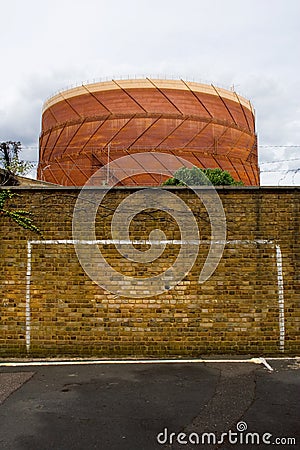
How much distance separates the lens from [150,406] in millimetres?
4883

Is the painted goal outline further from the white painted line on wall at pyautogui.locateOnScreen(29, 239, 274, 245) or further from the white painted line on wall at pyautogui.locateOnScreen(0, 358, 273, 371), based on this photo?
the white painted line on wall at pyautogui.locateOnScreen(0, 358, 273, 371)

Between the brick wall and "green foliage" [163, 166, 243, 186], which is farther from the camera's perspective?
"green foliage" [163, 166, 243, 186]

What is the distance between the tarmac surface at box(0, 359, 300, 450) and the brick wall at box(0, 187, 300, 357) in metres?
0.61

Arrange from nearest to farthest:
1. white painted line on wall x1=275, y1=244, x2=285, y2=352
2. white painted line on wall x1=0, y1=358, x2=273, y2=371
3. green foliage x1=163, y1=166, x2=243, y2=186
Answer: white painted line on wall x1=0, y1=358, x2=273, y2=371, white painted line on wall x1=275, y1=244, x2=285, y2=352, green foliage x1=163, y1=166, x2=243, y2=186

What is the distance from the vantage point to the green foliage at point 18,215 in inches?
293

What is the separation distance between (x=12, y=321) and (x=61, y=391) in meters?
2.26

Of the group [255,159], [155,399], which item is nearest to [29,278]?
[155,399]

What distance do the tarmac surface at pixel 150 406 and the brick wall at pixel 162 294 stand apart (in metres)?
0.61

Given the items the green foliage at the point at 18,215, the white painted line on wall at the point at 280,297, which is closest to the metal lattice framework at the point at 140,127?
the green foliage at the point at 18,215

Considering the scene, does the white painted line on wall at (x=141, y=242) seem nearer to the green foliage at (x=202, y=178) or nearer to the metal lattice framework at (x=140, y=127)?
the green foliage at (x=202, y=178)

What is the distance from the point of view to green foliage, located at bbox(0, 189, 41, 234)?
7.43 metres

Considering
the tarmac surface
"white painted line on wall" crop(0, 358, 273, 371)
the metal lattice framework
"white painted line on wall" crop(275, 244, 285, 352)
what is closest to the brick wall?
"white painted line on wall" crop(275, 244, 285, 352)

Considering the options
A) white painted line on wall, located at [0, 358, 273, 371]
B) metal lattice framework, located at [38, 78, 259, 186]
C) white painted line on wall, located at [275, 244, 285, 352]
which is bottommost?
white painted line on wall, located at [0, 358, 273, 371]

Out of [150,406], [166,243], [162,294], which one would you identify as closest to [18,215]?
[166,243]
